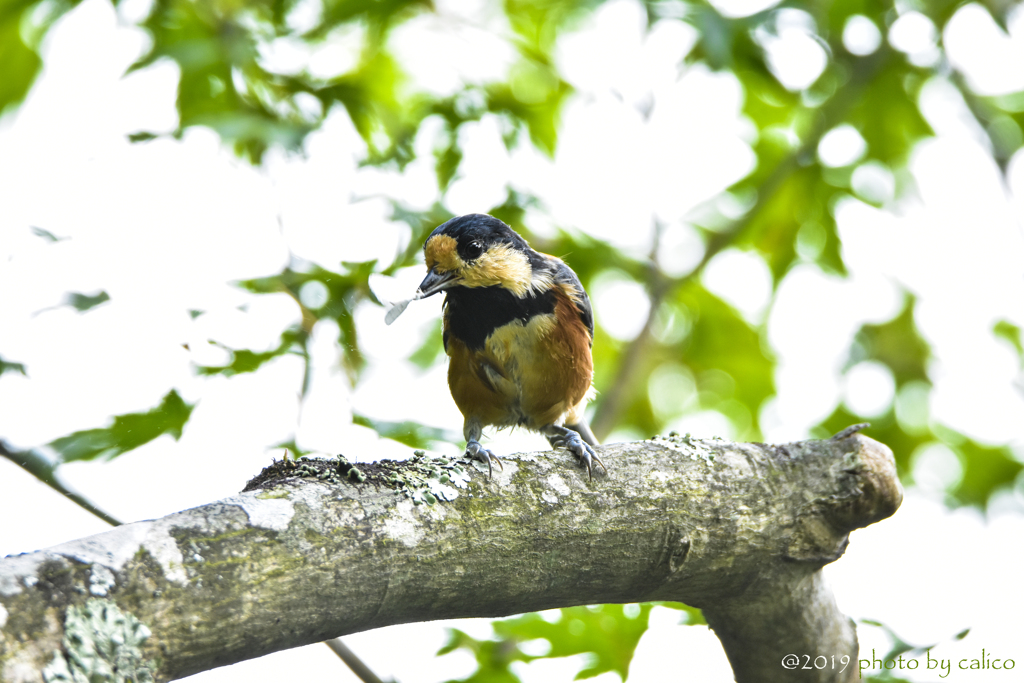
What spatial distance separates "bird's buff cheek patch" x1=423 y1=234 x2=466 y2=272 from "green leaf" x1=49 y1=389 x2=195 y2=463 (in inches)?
44.2

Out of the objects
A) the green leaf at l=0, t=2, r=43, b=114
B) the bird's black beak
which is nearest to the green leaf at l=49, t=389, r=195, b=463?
the bird's black beak

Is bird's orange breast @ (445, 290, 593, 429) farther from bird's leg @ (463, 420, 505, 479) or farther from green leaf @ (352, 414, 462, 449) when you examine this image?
green leaf @ (352, 414, 462, 449)

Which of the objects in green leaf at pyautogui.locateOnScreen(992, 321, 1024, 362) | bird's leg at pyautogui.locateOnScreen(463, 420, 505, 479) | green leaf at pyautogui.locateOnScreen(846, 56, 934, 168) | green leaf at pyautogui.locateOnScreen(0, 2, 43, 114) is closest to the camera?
bird's leg at pyautogui.locateOnScreen(463, 420, 505, 479)

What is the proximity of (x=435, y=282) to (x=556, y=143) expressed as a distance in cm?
182

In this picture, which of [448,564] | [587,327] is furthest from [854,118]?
[448,564]

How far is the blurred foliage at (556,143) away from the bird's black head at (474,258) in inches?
8.8

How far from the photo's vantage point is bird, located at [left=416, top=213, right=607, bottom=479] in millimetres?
3457

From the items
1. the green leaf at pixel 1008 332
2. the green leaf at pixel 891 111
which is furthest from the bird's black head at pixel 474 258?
the green leaf at pixel 1008 332

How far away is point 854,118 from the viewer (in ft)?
16.7

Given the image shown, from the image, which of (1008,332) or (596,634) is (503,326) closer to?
(596,634)

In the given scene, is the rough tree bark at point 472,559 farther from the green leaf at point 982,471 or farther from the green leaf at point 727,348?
the green leaf at point 982,471

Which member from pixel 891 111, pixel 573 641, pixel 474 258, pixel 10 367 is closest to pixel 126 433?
pixel 10 367

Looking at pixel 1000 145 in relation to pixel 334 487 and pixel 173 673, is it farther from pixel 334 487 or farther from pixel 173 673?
pixel 173 673

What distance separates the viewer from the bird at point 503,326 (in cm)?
346
